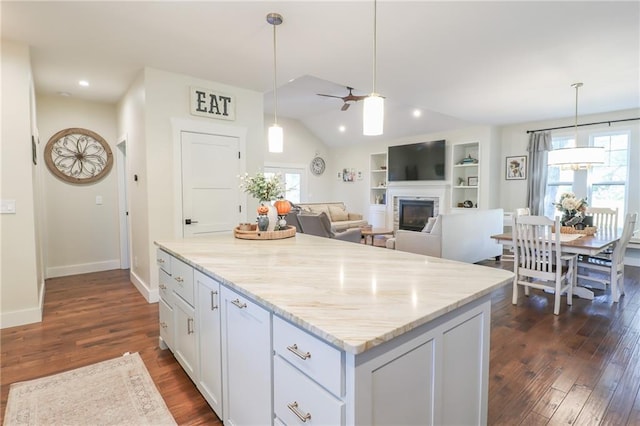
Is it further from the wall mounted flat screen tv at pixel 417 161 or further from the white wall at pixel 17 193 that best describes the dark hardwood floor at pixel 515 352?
the wall mounted flat screen tv at pixel 417 161

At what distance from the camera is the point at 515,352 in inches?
99.8

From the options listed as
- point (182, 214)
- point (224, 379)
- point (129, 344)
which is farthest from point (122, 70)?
point (224, 379)

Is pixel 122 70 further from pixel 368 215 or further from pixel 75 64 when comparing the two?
pixel 368 215

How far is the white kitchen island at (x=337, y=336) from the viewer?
3.28 ft

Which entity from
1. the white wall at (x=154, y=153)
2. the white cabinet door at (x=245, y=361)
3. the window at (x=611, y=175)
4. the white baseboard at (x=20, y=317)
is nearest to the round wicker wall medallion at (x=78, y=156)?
the white wall at (x=154, y=153)

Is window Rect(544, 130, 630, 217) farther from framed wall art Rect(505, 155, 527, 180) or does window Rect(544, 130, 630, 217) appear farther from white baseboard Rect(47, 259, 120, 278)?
white baseboard Rect(47, 259, 120, 278)

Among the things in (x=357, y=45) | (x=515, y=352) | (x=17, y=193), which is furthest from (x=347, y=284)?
(x=17, y=193)

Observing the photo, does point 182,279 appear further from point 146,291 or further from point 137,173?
point 137,173

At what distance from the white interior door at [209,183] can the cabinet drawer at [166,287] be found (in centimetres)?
155

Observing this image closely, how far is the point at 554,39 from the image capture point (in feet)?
9.45

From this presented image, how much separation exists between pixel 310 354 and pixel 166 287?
1.67 metres

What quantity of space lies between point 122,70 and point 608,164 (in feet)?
24.4

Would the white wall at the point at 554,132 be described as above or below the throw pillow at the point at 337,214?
above

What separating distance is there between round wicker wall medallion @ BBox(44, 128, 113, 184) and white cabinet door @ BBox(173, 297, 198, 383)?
3.85 metres
